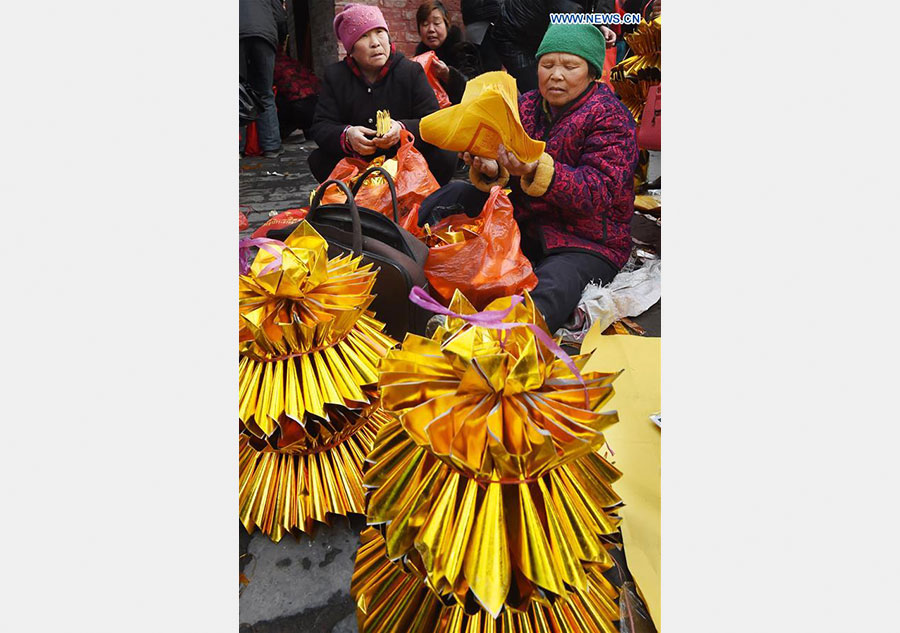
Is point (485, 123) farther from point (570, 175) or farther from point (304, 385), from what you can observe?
point (304, 385)

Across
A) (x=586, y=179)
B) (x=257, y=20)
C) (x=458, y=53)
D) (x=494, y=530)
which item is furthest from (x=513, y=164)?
(x=458, y=53)

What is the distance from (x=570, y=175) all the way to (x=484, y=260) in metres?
0.36

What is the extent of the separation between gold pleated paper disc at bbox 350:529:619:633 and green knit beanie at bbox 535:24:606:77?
1.43 m

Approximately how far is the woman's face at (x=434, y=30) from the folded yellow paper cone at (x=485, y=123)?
1969 millimetres

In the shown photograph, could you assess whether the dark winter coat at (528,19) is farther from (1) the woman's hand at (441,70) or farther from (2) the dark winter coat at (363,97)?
(2) the dark winter coat at (363,97)

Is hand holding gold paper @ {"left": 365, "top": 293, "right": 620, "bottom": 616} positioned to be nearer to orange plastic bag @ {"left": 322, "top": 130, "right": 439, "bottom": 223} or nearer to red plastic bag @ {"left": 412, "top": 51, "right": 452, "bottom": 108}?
orange plastic bag @ {"left": 322, "top": 130, "right": 439, "bottom": 223}

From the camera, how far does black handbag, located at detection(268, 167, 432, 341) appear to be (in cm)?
127

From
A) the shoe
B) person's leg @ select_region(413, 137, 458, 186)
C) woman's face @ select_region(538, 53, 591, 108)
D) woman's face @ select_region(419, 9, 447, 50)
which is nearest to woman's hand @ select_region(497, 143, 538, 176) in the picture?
woman's face @ select_region(538, 53, 591, 108)

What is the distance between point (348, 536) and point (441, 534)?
49 centimetres

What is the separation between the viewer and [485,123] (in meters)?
1.43

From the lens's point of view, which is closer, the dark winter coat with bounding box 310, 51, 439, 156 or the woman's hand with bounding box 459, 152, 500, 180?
the woman's hand with bounding box 459, 152, 500, 180

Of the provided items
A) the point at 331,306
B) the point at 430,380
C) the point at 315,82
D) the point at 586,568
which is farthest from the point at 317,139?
the point at 315,82

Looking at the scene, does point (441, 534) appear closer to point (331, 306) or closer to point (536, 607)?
point (536, 607)

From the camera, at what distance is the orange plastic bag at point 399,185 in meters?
2.02
